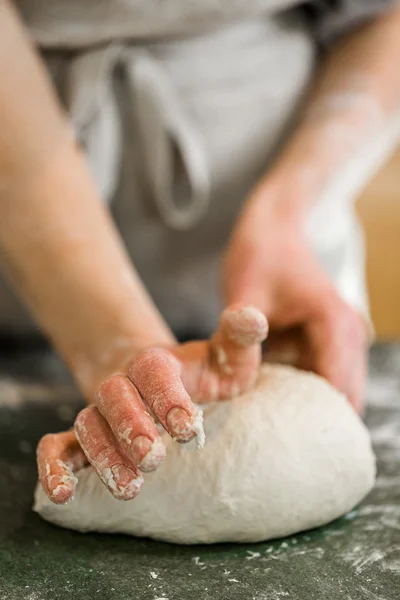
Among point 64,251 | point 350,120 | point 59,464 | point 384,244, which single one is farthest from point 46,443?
point 384,244

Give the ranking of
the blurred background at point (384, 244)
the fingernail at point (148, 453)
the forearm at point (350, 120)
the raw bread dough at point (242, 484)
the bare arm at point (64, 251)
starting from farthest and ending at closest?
1. the blurred background at point (384, 244)
2. the forearm at point (350, 120)
3. the bare arm at point (64, 251)
4. the raw bread dough at point (242, 484)
5. the fingernail at point (148, 453)

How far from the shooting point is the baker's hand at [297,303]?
82 centimetres

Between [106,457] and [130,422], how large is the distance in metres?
0.04

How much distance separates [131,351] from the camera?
765 millimetres

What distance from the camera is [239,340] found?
0.66m

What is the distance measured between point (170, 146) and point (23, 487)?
0.52 m

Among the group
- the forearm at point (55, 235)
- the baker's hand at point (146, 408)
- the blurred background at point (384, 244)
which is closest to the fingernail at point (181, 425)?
the baker's hand at point (146, 408)

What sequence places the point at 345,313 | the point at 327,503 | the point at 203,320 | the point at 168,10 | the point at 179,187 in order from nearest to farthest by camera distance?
the point at 327,503 < the point at 345,313 < the point at 168,10 < the point at 179,187 < the point at 203,320

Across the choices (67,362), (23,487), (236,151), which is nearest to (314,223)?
(236,151)

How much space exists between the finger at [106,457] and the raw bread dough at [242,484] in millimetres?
82

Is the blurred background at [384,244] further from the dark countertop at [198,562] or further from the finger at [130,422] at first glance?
the finger at [130,422]

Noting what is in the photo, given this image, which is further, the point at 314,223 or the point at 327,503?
the point at 314,223

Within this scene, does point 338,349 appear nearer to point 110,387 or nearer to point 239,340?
point 239,340

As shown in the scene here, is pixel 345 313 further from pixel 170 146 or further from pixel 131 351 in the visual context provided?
pixel 170 146
